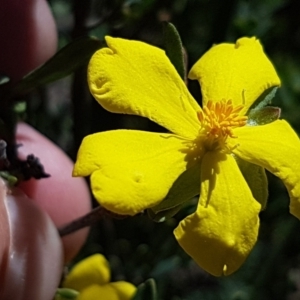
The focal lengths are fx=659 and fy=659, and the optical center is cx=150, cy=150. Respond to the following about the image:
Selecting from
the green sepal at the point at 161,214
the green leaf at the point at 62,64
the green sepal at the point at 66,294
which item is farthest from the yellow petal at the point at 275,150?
the green sepal at the point at 66,294

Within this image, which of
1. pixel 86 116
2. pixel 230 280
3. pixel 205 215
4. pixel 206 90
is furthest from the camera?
pixel 230 280

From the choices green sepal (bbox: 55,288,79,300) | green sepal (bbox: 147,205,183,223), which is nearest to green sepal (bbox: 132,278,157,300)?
green sepal (bbox: 55,288,79,300)

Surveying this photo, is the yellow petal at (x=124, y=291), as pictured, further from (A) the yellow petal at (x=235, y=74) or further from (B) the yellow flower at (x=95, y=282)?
(A) the yellow petal at (x=235, y=74)

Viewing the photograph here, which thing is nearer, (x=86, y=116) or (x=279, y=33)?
(x=86, y=116)

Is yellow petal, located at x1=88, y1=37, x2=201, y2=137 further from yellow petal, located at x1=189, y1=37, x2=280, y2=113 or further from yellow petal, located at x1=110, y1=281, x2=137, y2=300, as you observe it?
yellow petal, located at x1=110, y1=281, x2=137, y2=300

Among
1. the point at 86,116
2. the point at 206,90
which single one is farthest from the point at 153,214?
the point at 86,116

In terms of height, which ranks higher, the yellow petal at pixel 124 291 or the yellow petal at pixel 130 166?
the yellow petal at pixel 130 166

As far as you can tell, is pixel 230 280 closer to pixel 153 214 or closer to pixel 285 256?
pixel 285 256

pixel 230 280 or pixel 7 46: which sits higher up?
pixel 7 46
